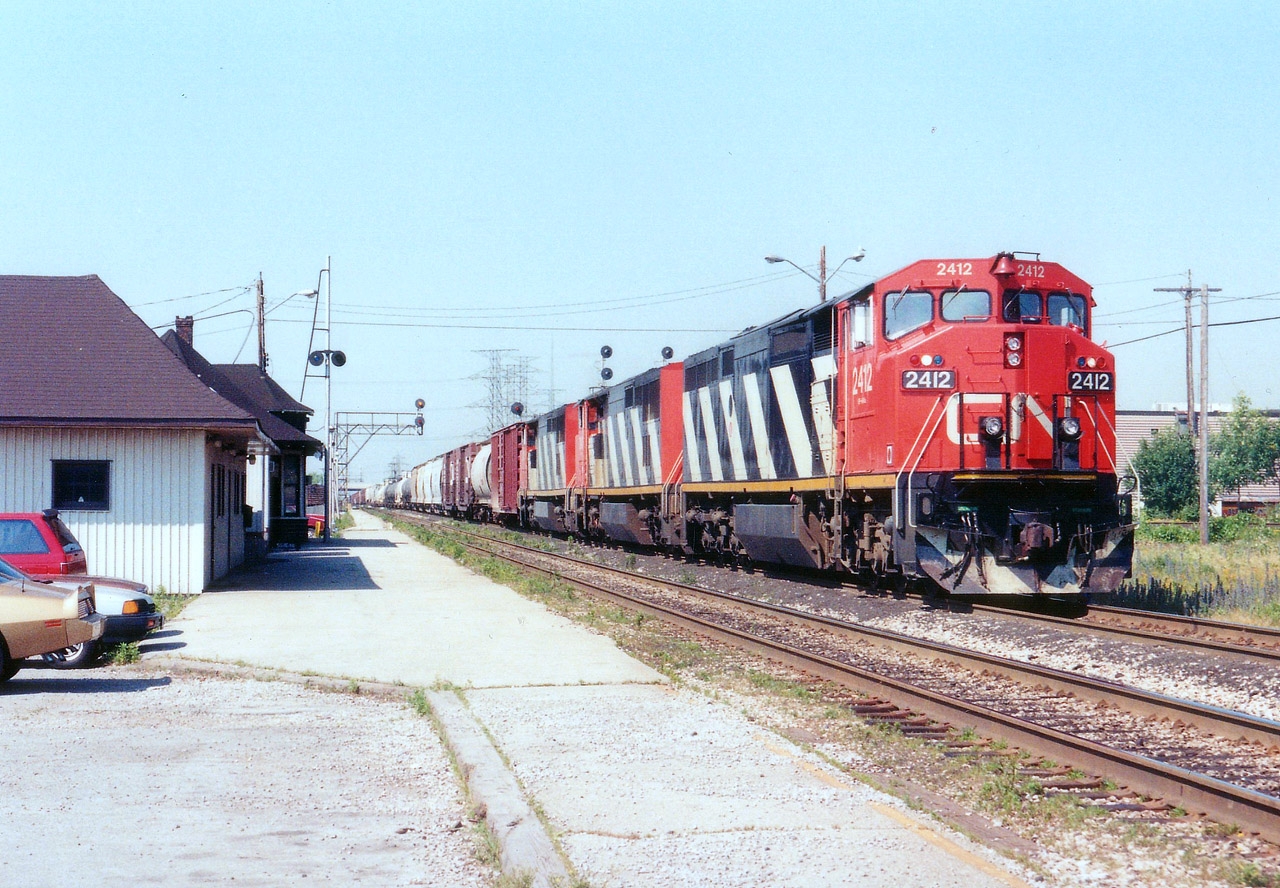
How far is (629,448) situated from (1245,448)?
199ft

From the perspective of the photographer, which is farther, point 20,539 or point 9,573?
point 20,539

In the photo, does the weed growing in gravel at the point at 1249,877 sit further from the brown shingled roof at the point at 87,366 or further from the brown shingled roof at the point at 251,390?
the brown shingled roof at the point at 251,390

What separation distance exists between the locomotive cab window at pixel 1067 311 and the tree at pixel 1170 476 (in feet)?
169

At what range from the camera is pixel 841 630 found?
44.3ft

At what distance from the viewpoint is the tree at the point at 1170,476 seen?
6216 centimetres

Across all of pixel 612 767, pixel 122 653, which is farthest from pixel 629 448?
pixel 612 767

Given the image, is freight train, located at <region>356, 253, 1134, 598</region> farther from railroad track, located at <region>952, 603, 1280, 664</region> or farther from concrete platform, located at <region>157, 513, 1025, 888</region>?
concrete platform, located at <region>157, 513, 1025, 888</region>

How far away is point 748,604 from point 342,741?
884cm

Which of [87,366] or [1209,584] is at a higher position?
[87,366]

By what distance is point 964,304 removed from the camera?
46.9ft

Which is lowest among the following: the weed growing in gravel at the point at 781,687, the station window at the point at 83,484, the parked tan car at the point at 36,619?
the weed growing in gravel at the point at 781,687

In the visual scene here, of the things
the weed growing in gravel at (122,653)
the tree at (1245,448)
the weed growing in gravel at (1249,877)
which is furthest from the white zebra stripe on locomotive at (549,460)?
the tree at (1245,448)

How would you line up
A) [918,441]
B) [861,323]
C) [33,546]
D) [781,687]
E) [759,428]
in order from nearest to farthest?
[781,687]
[33,546]
[918,441]
[861,323]
[759,428]

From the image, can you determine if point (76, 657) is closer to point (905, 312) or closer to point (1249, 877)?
point (905, 312)
